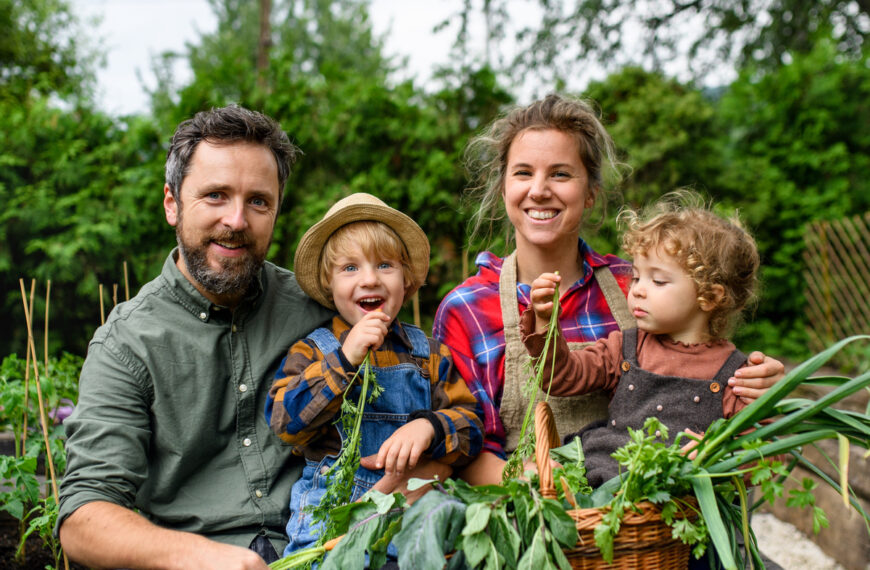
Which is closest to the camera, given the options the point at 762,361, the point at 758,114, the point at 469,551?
the point at 469,551

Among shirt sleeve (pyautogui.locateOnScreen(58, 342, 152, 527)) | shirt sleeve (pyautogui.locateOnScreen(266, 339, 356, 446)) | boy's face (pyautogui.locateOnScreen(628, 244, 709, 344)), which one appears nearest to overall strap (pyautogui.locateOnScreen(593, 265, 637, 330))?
boy's face (pyautogui.locateOnScreen(628, 244, 709, 344))

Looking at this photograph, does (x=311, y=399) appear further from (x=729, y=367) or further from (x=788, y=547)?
(x=788, y=547)

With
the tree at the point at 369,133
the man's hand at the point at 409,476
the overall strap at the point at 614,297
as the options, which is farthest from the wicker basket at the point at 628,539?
the tree at the point at 369,133

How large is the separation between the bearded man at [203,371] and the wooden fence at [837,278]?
22.6 ft

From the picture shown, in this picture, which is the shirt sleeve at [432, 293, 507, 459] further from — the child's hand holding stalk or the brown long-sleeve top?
the child's hand holding stalk

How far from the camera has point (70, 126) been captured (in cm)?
545

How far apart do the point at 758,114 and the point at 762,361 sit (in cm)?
740

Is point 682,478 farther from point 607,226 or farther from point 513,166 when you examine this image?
point 607,226

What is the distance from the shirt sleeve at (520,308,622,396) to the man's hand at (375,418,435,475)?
478mm

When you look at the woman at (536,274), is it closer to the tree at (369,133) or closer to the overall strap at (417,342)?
the overall strap at (417,342)

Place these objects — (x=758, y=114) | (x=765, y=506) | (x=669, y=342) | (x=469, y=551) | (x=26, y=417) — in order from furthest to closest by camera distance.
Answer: (x=758, y=114) → (x=765, y=506) → (x=26, y=417) → (x=669, y=342) → (x=469, y=551)

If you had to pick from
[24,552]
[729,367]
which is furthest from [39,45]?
[729,367]

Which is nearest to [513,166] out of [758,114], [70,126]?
[70,126]

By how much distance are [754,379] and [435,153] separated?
3.93 meters
